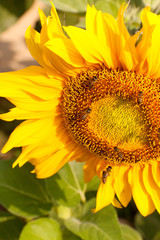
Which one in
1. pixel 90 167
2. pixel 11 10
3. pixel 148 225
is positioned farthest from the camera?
pixel 148 225

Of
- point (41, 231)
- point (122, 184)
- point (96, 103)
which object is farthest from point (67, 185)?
point (96, 103)

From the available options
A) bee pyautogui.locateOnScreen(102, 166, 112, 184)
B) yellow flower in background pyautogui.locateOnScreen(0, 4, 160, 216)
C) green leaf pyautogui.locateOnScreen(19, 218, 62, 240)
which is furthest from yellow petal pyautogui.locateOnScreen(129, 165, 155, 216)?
green leaf pyautogui.locateOnScreen(19, 218, 62, 240)

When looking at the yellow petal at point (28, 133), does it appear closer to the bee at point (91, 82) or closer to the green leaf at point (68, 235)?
the bee at point (91, 82)

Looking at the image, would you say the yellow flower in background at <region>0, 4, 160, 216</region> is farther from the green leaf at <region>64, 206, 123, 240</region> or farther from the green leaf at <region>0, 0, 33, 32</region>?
the green leaf at <region>0, 0, 33, 32</region>

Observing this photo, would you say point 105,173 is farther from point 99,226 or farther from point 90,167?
point 99,226

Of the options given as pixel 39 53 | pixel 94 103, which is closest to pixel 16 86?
pixel 39 53

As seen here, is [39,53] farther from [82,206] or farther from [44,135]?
[82,206]
